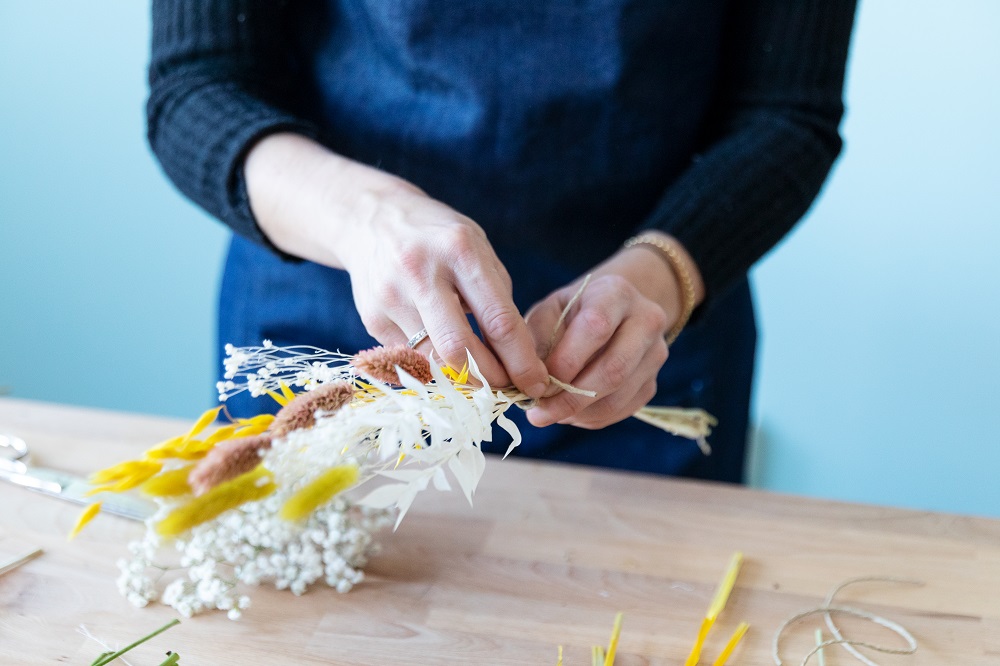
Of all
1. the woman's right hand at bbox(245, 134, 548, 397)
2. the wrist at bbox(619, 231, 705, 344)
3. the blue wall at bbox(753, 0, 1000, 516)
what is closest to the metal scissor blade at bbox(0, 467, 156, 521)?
the woman's right hand at bbox(245, 134, 548, 397)

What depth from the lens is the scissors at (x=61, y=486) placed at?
70 cm

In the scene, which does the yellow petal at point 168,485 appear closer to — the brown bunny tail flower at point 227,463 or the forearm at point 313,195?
the brown bunny tail flower at point 227,463

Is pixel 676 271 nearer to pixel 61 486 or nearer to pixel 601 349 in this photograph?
pixel 601 349

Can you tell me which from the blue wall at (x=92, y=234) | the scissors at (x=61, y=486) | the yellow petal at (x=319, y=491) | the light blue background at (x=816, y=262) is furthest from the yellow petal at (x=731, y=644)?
the blue wall at (x=92, y=234)

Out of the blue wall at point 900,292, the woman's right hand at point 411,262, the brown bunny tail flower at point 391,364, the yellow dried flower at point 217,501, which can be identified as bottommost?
the blue wall at point 900,292

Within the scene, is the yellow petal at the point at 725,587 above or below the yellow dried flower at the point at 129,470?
below

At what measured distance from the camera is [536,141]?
82 centimetres

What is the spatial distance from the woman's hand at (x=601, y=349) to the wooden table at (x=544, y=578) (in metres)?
0.12

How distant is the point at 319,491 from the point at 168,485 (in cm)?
8

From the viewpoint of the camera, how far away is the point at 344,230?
2.13 feet

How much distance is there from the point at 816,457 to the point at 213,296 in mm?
1289

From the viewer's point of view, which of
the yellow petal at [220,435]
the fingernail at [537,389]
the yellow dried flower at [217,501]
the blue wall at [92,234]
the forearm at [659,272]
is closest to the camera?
the yellow dried flower at [217,501]

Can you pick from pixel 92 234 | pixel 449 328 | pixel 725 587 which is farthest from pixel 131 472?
pixel 92 234

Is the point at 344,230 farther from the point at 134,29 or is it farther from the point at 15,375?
the point at 15,375
